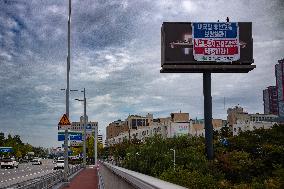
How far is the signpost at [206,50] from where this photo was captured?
42594 millimetres

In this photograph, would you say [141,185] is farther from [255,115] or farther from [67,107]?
[255,115]

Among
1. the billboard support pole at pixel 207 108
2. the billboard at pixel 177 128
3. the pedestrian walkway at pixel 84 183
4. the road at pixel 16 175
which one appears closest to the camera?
the pedestrian walkway at pixel 84 183

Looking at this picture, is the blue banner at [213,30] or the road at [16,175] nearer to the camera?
the road at [16,175]

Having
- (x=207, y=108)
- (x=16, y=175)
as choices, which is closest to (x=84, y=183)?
(x=207, y=108)

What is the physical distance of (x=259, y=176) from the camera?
1294 inches

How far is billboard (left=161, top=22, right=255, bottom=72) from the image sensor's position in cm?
4262

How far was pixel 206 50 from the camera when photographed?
140 ft

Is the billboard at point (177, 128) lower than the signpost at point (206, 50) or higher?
lower

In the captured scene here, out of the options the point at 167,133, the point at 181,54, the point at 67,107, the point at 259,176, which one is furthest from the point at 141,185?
the point at 167,133

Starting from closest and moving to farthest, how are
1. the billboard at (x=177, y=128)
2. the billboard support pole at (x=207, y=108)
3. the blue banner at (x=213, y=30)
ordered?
1. the billboard support pole at (x=207, y=108)
2. the blue banner at (x=213, y=30)
3. the billboard at (x=177, y=128)

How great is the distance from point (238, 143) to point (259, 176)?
393 inches

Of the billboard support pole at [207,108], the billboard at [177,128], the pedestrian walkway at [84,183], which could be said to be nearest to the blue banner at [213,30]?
→ the billboard support pole at [207,108]

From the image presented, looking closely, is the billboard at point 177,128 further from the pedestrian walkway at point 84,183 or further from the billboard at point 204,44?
the pedestrian walkway at point 84,183

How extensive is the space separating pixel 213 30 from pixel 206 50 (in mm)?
2208
